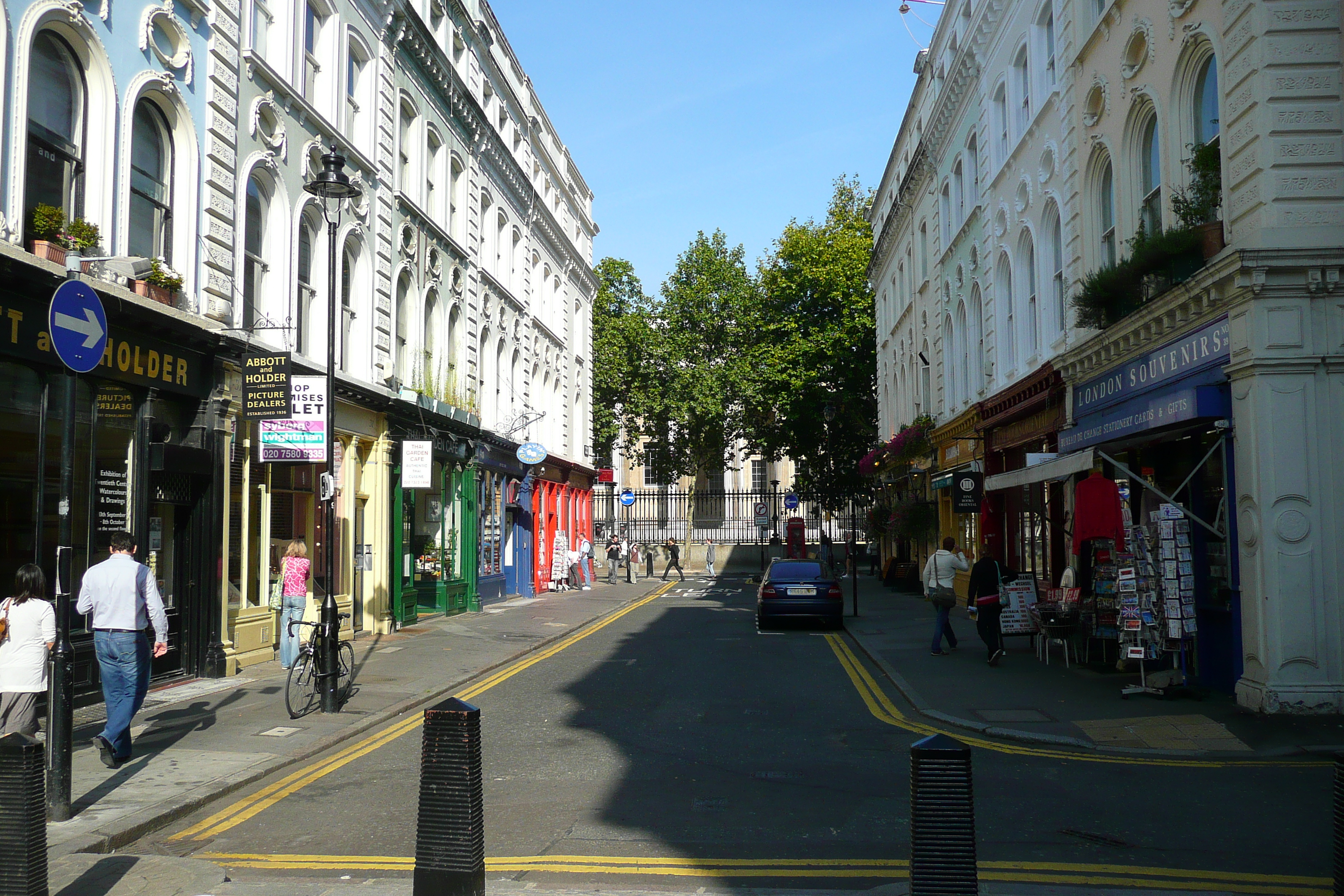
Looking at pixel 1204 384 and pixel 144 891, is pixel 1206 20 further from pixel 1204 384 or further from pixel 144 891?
pixel 144 891

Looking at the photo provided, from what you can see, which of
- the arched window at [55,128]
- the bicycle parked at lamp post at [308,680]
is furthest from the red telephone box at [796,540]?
the arched window at [55,128]

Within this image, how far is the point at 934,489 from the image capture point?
31.0 m

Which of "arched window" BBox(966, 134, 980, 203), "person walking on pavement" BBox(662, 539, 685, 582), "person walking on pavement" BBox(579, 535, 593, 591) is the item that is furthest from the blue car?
"person walking on pavement" BBox(662, 539, 685, 582)

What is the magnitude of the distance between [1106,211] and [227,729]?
1412 cm

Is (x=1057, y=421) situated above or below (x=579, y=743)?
above

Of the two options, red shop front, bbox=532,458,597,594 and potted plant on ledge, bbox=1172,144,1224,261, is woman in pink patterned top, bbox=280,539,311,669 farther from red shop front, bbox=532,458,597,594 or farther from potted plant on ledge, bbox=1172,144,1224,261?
red shop front, bbox=532,458,597,594

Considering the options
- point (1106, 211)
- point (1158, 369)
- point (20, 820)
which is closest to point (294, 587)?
point (20, 820)

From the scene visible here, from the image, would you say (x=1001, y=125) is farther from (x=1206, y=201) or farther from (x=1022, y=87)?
(x=1206, y=201)

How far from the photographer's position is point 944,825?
4.61m

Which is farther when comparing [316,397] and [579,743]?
[316,397]

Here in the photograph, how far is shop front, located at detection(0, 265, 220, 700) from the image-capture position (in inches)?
432

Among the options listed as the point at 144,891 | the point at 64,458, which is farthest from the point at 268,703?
the point at 144,891

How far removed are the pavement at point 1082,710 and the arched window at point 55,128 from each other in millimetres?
11150

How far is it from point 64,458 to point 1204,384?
11155mm
